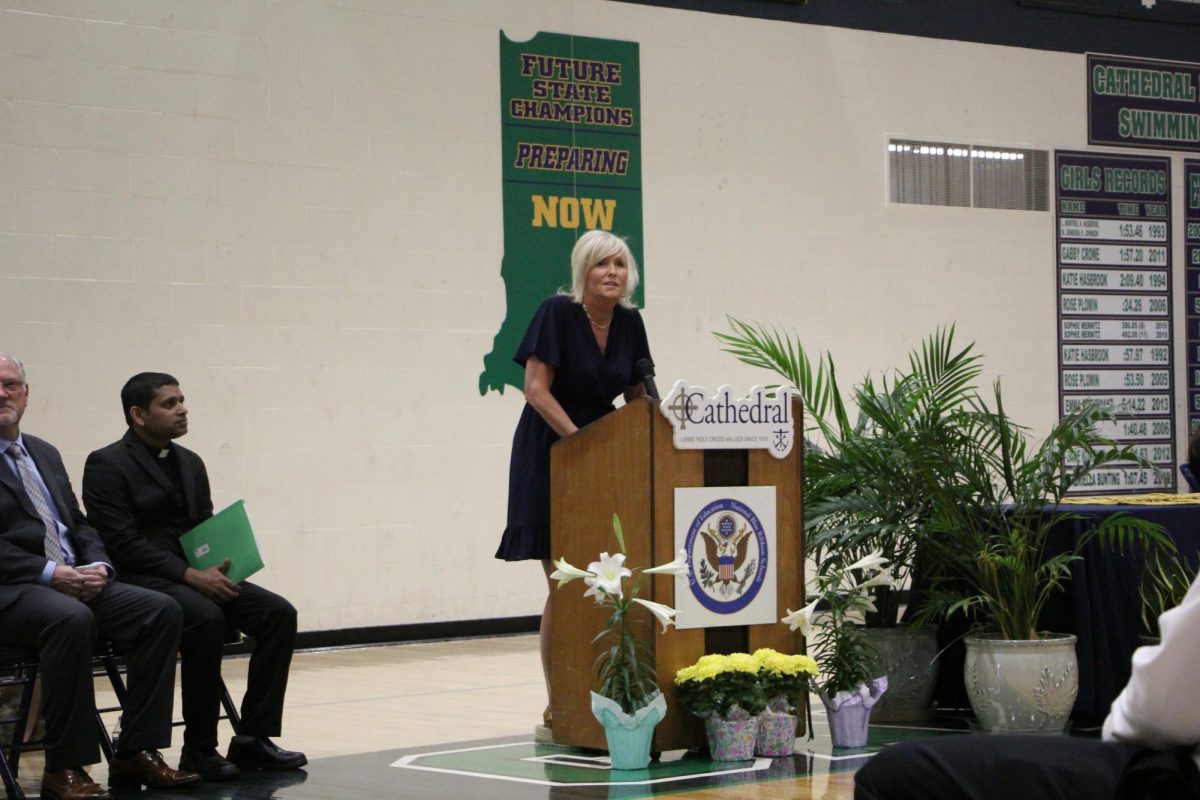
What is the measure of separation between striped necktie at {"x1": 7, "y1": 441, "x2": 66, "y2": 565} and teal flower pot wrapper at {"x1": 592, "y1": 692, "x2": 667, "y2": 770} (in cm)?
154

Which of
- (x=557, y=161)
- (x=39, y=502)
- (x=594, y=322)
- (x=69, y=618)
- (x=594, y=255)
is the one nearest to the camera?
(x=69, y=618)

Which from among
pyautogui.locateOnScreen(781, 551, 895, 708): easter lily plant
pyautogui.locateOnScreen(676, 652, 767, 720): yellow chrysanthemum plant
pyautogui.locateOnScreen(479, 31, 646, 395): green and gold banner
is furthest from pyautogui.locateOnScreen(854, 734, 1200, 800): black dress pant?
pyautogui.locateOnScreen(479, 31, 646, 395): green and gold banner

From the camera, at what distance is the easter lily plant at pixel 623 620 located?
448 cm

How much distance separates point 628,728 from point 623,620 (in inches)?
11.4

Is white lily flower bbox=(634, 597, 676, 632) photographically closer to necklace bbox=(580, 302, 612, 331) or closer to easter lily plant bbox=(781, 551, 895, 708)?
easter lily plant bbox=(781, 551, 895, 708)

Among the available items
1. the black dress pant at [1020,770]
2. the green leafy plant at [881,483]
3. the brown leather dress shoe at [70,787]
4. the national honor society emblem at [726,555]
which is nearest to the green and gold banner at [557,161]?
the green leafy plant at [881,483]

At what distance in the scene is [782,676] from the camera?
468 cm

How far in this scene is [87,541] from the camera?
4.77 metres

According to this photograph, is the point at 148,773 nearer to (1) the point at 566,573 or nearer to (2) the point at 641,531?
(1) the point at 566,573

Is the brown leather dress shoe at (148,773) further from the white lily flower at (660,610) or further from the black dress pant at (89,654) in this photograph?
the white lily flower at (660,610)

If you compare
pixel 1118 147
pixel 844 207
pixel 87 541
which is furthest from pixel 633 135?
pixel 87 541

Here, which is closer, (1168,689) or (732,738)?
(1168,689)

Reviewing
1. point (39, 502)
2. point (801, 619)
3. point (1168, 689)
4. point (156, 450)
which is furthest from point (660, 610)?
point (1168, 689)

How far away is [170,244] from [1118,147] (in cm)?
608
